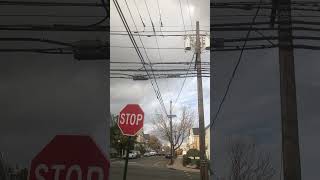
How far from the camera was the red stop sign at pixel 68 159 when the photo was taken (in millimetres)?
1922

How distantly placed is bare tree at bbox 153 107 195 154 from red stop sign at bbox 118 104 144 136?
0.24 feet

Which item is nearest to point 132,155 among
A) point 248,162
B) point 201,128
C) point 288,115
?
point 201,128

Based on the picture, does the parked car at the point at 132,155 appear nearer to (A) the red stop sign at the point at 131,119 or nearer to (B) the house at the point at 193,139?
(A) the red stop sign at the point at 131,119

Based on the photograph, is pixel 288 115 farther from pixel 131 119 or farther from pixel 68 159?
pixel 68 159

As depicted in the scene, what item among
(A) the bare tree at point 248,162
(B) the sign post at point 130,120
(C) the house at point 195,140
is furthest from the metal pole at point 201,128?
(B) the sign post at point 130,120

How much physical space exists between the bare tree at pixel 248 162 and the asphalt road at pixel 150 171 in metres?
0.21

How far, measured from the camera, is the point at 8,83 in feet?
6.70

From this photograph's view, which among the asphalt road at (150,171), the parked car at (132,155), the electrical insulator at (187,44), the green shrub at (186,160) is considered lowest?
the asphalt road at (150,171)

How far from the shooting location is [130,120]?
6.15 feet

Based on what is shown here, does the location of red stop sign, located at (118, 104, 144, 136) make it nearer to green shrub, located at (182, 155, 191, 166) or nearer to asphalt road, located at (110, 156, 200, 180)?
asphalt road, located at (110, 156, 200, 180)

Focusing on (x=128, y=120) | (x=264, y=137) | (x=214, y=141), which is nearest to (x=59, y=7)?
(x=128, y=120)

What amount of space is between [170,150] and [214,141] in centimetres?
21

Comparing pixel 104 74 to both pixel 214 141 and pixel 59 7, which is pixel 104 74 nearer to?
pixel 59 7

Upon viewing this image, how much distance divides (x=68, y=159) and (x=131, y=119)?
1.18 ft
